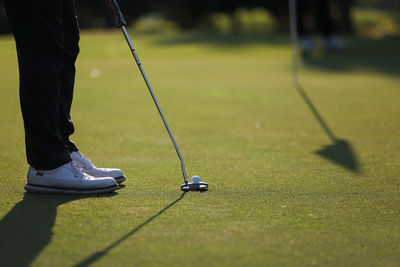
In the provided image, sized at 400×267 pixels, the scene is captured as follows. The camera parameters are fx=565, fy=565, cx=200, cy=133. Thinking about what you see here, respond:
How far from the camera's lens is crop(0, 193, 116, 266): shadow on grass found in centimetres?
184

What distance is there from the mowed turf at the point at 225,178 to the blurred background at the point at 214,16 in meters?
14.3

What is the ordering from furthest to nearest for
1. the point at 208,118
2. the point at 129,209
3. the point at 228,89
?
1. the point at 228,89
2. the point at 208,118
3. the point at 129,209

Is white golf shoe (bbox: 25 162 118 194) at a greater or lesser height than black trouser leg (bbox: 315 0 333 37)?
greater

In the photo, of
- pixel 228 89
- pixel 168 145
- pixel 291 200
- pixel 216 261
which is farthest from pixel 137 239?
pixel 228 89

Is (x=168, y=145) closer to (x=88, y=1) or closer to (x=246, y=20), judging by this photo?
(x=246, y=20)

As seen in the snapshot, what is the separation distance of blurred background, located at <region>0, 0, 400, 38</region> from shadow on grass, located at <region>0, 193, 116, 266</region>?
57.8 feet

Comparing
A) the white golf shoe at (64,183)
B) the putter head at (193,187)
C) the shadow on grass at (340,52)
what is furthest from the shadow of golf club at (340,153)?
the shadow on grass at (340,52)

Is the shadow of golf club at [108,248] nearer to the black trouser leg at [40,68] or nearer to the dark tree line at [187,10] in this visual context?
the black trouser leg at [40,68]

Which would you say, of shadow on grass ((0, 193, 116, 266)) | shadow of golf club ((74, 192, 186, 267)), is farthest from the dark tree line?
shadow of golf club ((74, 192, 186, 267))

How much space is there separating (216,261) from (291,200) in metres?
0.75

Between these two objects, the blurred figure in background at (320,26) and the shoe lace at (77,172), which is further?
the blurred figure in background at (320,26)

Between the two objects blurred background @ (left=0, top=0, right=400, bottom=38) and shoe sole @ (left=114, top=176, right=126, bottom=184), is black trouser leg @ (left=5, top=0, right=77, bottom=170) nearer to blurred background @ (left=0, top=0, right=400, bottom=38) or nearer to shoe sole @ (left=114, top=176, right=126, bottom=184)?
shoe sole @ (left=114, top=176, right=126, bottom=184)

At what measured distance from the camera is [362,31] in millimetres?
20922

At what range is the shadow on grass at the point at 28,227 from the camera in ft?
6.04
